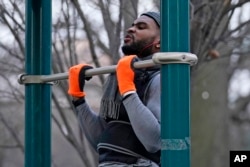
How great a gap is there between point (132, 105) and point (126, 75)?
120mm

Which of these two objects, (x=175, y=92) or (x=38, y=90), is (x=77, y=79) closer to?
(x=38, y=90)

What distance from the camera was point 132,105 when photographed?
2.86 metres

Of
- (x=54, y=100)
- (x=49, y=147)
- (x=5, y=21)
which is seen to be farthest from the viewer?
(x=54, y=100)

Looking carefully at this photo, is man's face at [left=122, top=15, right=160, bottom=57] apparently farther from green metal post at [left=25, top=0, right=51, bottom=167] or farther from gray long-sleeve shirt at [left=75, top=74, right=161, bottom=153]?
green metal post at [left=25, top=0, right=51, bottom=167]

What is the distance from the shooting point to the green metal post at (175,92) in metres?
2.55

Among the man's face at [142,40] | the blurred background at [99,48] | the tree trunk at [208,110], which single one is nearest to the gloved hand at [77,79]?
the man's face at [142,40]

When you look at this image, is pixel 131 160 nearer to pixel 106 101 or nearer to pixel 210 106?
pixel 106 101

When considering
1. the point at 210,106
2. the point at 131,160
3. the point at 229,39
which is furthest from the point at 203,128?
the point at 131,160

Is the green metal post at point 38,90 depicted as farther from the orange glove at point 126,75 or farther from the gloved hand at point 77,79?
the orange glove at point 126,75

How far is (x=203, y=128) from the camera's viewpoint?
9.58 meters

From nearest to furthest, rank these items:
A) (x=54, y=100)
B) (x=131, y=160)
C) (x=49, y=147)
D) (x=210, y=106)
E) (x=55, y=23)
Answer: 1. (x=131, y=160)
2. (x=49, y=147)
3. (x=55, y=23)
4. (x=54, y=100)
5. (x=210, y=106)

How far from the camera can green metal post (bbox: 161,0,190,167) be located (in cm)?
255

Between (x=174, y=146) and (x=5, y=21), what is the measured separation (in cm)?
407

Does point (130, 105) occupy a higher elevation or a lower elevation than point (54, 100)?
lower
